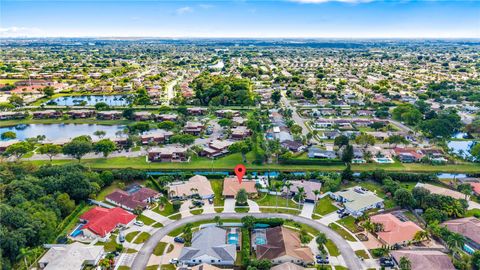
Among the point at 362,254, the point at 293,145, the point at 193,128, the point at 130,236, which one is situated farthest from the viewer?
the point at 193,128

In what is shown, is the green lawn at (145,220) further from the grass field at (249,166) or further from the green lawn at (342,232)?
the green lawn at (342,232)

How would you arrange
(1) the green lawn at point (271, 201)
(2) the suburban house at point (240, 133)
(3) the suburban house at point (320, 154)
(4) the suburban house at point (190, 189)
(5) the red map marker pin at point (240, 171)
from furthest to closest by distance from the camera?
(2) the suburban house at point (240, 133) → (3) the suburban house at point (320, 154) → (5) the red map marker pin at point (240, 171) → (4) the suburban house at point (190, 189) → (1) the green lawn at point (271, 201)

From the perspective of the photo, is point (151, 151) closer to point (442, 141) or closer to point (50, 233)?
point (50, 233)

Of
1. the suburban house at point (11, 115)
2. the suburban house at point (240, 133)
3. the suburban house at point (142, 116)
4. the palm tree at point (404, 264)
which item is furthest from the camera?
the suburban house at point (142, 116)

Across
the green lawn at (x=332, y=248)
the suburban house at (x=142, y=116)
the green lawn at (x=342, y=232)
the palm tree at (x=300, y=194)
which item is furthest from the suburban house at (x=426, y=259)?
the suburban house at (x=142, y=116)

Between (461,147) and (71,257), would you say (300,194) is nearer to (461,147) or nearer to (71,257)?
(71,257)

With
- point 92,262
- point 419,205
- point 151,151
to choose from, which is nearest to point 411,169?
point 419,205

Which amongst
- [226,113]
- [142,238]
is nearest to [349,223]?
[142,238]
